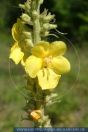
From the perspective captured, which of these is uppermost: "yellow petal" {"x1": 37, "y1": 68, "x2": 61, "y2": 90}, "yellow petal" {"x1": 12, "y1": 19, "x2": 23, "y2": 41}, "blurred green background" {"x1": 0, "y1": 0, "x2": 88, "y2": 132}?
"yellow petal" {"x1": 12, "y1": 19, "x2": 23, "y2": 41}

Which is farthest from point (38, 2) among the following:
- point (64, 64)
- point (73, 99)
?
point (73, 99)

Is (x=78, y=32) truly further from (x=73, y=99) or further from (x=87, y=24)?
(x=73, y=99)

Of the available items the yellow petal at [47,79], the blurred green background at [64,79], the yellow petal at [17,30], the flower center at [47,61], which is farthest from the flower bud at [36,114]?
the blurred green background at [64,79]

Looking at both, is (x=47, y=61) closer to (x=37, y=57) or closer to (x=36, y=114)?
(x=37, y=57)

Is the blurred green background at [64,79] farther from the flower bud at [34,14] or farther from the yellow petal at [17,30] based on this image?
the flower bud at [34,14]

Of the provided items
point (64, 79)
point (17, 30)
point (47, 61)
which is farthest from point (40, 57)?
point (64, 79)

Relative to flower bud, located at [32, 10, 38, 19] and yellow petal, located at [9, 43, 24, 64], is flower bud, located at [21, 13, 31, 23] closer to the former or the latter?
flower bud, located at [32, 10, 38, 19]

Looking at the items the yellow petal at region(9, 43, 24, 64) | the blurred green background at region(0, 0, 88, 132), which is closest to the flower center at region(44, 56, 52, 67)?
the yellow petal at region(9, 43, 24, 64)
